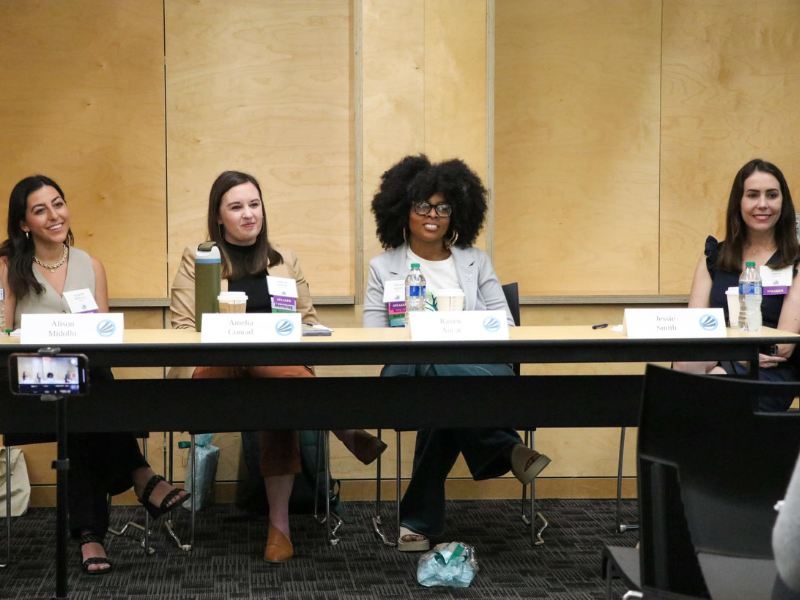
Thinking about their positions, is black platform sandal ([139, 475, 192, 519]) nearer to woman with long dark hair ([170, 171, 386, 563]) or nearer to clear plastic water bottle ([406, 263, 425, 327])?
woman with long dark hair ([170, 171, 386, 563])

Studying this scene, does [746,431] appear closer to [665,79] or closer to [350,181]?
[350,181]

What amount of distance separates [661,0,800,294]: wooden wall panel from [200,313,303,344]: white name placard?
2481mm

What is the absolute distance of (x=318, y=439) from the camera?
3361mm

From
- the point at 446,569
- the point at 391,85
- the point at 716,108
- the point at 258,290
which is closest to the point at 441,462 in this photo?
the point at 446,569

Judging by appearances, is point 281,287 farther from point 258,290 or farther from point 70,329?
point 70,329

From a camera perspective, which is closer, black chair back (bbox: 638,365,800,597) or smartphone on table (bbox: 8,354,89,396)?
black chair back (bbox: 638,365,800,597)

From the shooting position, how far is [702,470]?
4.56ft

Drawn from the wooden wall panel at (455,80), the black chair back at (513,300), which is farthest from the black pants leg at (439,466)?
the wooden wall panel at (455,80)

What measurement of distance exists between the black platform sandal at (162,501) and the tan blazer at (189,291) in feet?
1.37

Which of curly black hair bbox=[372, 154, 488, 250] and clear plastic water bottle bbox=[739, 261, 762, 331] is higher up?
curly black hair bbox=[372, 154, 488, 250]

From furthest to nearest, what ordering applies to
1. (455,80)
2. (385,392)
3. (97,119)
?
(97,119), (455,80), (385,392)

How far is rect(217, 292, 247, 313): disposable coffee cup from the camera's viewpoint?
97.3 inches

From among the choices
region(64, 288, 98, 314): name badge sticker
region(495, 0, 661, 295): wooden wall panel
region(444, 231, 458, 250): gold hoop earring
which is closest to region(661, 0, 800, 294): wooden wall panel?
region(495, 0, 661, 295): wooden wall panel

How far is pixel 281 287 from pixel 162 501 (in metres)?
0.86
